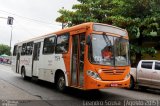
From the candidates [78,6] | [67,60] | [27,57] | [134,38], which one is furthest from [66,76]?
[78,6]

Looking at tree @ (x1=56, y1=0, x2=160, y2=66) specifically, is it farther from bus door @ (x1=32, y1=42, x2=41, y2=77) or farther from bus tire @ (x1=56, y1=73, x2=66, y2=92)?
bus tire @ (x1=56, y1=73, x2=66, y2=92)

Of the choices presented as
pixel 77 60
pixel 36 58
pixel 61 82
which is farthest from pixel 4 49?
pixel 77 60

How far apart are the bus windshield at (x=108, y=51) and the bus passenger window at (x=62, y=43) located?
2087 millimetres

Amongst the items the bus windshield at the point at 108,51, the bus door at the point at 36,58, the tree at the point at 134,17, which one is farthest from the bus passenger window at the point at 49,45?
the tree at the point at 134,17

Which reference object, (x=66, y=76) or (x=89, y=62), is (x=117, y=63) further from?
(x=66, y=76)

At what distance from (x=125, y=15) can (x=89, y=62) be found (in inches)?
501

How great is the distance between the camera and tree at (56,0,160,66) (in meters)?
20.9

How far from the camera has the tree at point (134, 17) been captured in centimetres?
2088

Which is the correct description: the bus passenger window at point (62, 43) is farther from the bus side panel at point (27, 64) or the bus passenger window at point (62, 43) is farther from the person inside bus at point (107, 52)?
the bus side panel at point (27, 64)

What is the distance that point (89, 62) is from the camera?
1085cm

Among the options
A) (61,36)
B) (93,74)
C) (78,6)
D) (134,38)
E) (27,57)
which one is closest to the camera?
(93,74)

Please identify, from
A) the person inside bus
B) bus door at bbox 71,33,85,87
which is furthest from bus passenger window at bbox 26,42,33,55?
the person inside bus

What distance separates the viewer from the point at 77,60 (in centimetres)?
1180

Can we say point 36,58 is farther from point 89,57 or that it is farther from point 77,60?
point 89,57
